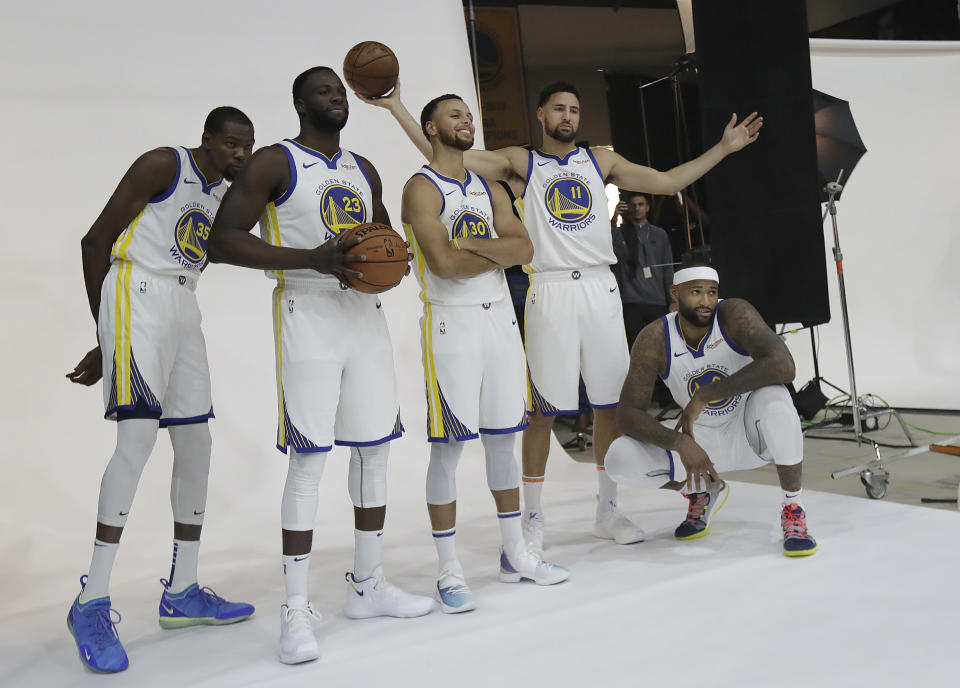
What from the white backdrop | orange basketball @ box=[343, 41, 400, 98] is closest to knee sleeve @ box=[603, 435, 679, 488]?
orange basketball @ box=[343, 41, 400, 98]

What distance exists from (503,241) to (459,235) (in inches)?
6.7

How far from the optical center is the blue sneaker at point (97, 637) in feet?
8.34

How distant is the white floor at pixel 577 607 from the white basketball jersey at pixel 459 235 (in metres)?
1.01

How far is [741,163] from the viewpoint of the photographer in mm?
4586

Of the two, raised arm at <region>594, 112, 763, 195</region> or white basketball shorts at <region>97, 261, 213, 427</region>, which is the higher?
raised arm at <region>594, 112, 763, 195</region>

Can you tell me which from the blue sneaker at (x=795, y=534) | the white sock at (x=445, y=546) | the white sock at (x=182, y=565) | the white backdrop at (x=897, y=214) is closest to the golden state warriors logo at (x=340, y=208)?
the white sock at (x=445, y=546)

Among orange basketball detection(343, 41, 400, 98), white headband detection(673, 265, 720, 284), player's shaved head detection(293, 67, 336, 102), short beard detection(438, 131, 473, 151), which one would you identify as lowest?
white headband detection(673, 265, 720, 284)

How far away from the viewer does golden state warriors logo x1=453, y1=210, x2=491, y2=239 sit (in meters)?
3.01

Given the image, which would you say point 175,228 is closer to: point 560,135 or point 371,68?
point 371,68

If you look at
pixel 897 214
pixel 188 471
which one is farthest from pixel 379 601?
pixel 897 214

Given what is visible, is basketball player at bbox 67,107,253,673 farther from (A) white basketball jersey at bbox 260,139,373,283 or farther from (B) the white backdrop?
(B) the white backdrop

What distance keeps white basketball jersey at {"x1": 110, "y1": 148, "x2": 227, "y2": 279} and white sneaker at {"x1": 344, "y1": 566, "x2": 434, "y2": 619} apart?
1.16 m

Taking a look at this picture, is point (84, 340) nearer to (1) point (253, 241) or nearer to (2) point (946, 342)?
(1) point (253, 241)

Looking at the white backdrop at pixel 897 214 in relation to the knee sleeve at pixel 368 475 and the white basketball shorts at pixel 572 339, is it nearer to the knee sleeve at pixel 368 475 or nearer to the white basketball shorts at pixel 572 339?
the white basketball shorts at pixel 572 339
